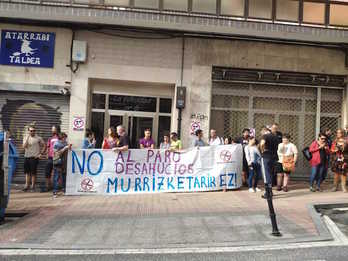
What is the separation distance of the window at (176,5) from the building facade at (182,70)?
0.03 metres

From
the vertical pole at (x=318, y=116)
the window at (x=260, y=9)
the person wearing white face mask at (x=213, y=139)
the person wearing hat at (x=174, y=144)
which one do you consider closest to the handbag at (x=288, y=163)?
the person wearing white face mask at (x=213, y=139)

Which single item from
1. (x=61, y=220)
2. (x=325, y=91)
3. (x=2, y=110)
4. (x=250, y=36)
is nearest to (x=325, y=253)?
(x=61, y=220)

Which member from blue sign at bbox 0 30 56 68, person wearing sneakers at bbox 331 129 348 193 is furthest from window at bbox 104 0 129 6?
person wearing sneakers at bbox 331 129 348 193

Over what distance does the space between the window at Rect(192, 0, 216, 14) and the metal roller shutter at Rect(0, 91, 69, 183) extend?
5289 mm

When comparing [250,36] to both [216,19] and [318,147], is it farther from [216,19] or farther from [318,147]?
[318,147]

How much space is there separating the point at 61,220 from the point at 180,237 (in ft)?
8.33

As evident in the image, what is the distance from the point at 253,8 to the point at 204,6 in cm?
175

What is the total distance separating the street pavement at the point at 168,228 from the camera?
525cm

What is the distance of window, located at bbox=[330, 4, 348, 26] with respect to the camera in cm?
1289

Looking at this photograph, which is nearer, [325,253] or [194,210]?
[325,253]

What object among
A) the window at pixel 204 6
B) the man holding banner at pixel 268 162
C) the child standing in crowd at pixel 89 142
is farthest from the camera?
the window at pixel 204 6

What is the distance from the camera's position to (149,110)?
41.4ft

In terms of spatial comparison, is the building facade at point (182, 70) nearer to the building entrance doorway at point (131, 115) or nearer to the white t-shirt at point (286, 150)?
the building entrance doorway at point (131, 115)

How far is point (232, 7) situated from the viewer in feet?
40.9
